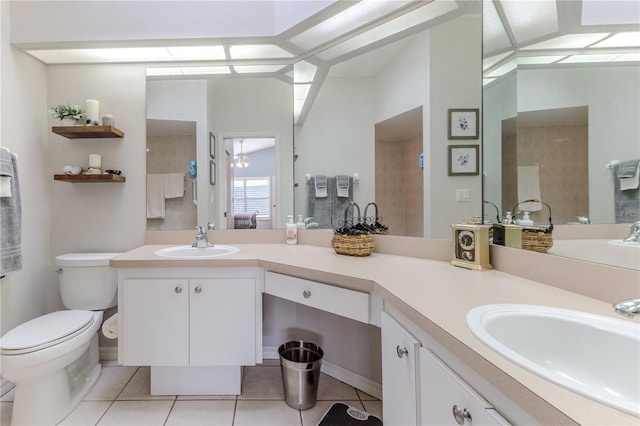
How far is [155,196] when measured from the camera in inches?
76.6

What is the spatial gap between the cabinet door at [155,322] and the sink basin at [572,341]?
54.4 inches

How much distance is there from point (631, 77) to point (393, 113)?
946 mm

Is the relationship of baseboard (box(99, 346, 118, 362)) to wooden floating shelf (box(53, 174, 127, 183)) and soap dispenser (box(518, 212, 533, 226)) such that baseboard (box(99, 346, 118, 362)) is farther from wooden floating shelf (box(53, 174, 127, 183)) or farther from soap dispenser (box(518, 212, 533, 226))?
soap dispenser (box(518, 212, 533, 226))

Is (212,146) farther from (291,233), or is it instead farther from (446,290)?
(446,290)

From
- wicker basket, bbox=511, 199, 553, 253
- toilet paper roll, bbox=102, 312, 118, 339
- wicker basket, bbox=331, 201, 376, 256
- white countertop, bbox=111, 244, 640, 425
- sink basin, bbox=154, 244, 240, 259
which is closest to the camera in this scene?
white countertop, bbox=111, 244, 640, 425

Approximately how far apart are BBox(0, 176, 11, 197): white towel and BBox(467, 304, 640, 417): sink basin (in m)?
2.27

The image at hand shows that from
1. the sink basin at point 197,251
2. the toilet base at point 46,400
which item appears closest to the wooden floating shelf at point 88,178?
the sink basin at point 197,251

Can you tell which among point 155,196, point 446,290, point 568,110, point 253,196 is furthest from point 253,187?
point 568,110

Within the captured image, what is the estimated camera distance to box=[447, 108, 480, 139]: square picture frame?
4.40ft

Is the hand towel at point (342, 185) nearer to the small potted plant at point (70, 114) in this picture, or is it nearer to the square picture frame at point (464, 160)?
the square picture frame at point (464, 160)

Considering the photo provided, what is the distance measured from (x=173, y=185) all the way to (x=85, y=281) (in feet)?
2.64

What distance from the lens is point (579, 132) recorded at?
873mm

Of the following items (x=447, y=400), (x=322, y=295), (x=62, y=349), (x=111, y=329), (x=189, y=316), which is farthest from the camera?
(x=111, y=329)

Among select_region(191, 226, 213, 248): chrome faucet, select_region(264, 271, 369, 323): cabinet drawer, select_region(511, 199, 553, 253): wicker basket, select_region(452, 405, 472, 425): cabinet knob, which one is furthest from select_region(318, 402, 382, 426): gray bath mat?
select_region(191, 226, 213, 248): chrome faucet
